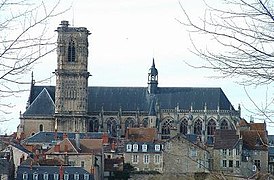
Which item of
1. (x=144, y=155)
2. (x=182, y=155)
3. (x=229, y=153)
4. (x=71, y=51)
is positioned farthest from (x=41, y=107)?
(x=182, y=155)

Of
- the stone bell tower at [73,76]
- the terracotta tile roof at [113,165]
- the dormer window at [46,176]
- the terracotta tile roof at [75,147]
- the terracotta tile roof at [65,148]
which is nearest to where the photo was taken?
the dormer window at [46,176]

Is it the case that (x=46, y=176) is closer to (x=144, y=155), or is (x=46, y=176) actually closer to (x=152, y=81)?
(x=144, y=155)

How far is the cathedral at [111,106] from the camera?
83812mm

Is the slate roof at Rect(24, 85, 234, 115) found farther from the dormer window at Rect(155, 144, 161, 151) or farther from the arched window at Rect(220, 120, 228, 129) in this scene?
the dormer window at Rect(155, 144, 161, 151)

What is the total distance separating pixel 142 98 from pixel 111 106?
3889mm

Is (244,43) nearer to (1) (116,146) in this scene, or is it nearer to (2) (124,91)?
(1) (116,146)

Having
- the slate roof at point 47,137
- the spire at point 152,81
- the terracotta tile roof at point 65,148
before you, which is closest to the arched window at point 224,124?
the spire at point 152,81

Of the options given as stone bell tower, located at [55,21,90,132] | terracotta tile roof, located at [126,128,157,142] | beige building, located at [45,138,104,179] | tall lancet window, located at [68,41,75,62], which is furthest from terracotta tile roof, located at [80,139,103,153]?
tall lancet window, located at [68,41,75,62]

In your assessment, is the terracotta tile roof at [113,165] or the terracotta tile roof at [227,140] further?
the terracotta tile roof at [227,140]

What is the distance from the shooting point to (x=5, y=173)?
4312cm

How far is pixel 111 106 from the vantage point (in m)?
86.8

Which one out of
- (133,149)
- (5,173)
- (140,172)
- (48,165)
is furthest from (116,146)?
(5,173)

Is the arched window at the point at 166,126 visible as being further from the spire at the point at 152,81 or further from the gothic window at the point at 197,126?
the spire at the point at 152,81

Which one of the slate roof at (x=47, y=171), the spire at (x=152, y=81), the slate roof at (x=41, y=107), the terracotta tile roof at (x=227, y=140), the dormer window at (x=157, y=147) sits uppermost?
the spire at (x=152, y=81)
